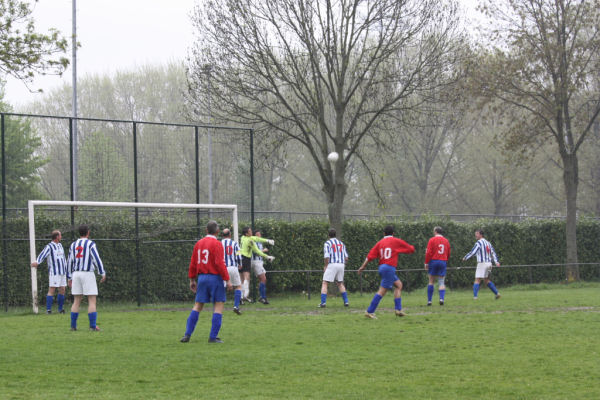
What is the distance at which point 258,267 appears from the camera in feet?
72.0

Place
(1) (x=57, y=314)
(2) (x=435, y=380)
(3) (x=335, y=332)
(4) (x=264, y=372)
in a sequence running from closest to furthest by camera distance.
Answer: (2) (x=435, y=380) < (4) (x=264, y=372) < (3) (x=335, y=332) < (1) (x=57, y=314)

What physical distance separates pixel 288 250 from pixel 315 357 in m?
15.9

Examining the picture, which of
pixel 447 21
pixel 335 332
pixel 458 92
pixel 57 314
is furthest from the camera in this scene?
pixel 458 92

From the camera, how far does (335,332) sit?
13.0 m

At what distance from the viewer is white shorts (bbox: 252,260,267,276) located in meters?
21.9

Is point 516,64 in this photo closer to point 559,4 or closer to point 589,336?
point 559,4

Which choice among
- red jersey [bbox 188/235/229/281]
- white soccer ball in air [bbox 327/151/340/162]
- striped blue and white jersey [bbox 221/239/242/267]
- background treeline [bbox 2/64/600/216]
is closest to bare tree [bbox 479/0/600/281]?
background treeline [bbox 2/64/600/216]

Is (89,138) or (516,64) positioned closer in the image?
(89,138)

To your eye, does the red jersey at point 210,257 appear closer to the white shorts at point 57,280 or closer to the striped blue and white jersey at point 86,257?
the striped blue and white jersey at point 86,257

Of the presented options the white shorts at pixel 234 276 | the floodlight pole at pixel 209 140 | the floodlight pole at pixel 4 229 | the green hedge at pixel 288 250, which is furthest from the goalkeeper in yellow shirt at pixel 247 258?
the floodlight pole at pixel 4 229

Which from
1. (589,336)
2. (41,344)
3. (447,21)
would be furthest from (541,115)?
(41,344)

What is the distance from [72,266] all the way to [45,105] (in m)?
33.2

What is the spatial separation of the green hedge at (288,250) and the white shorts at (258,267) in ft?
6.41

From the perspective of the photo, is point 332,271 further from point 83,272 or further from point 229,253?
point 83,272
